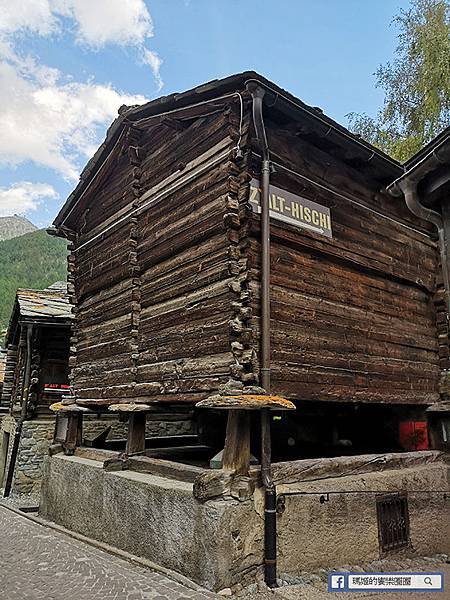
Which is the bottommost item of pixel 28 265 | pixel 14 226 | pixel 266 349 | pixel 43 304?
pixel 266 349

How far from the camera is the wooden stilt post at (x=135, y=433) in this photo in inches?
293

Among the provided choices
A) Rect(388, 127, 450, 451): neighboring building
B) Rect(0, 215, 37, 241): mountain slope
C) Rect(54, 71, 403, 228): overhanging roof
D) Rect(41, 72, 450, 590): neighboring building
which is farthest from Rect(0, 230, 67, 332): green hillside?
Rect(0, 215, 37, 241): mountain slope

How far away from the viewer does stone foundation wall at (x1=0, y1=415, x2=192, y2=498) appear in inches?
519

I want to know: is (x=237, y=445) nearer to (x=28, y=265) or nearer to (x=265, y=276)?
(x=265, y=276)

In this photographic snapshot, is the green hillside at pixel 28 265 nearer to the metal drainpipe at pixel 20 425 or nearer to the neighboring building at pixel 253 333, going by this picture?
the metal drainpipe at pixel 20 425

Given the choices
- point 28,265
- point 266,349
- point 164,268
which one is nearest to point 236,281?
point 266,349

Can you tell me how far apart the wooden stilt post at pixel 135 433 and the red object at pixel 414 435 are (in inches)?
176

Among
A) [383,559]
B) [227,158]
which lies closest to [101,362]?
[227,158]

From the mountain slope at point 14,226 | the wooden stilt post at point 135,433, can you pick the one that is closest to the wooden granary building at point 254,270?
the wooden stilt post at point 135,433

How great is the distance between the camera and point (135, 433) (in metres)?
7.50

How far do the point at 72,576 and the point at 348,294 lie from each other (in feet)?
16.6

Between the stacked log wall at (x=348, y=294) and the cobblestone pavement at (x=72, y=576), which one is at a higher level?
the stacked log wall at (x=348, y=294)

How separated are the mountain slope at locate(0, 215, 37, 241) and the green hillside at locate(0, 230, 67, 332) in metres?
75.4

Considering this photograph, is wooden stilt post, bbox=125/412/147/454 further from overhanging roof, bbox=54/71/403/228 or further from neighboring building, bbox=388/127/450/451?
neighboring building, bbox=388/127/450/451
